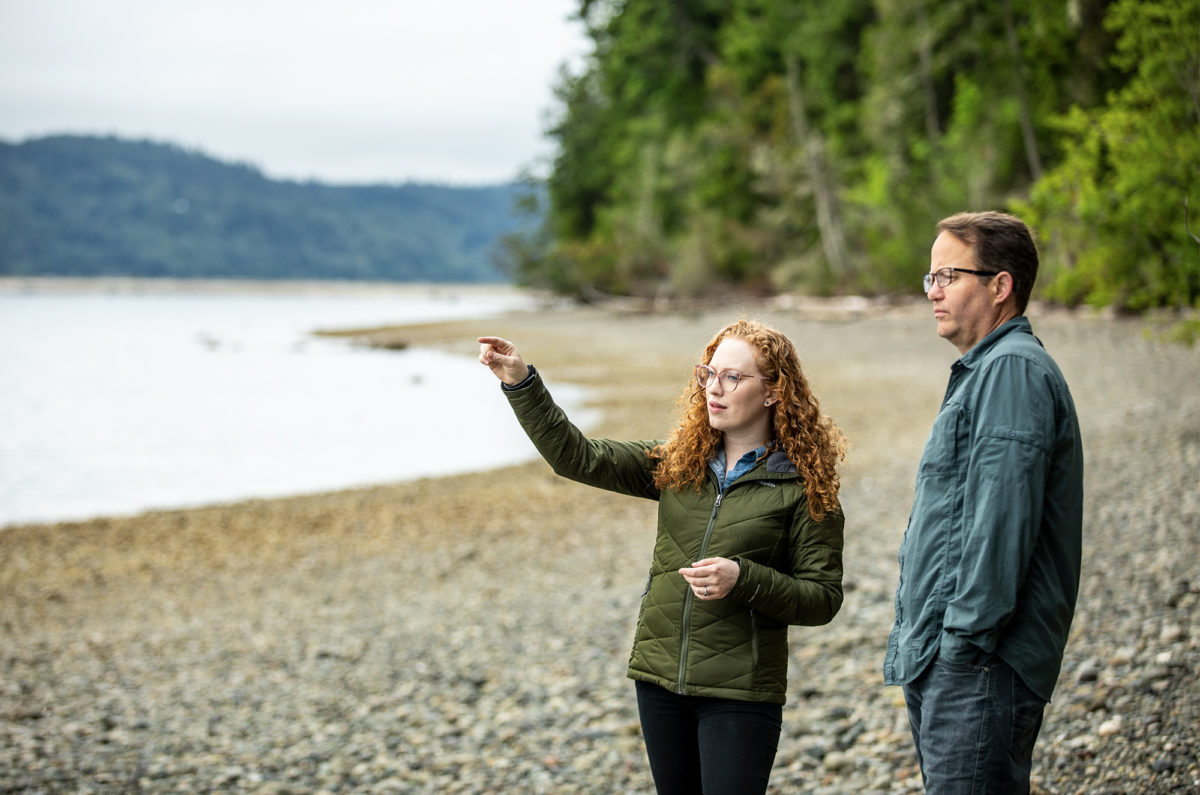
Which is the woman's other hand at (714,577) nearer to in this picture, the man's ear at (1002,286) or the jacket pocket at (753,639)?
the jacket pocket at (753,639)

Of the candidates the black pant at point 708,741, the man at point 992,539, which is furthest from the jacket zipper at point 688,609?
the man at point 992,539

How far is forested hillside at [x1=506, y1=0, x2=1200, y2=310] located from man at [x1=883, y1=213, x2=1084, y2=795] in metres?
6.83

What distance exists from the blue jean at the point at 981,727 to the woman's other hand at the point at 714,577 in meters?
0.55

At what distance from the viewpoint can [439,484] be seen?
15.3m

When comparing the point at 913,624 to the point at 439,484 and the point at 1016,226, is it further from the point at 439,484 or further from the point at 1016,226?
the point at 439,484

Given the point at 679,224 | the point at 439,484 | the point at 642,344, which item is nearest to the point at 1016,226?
the point at 439,484

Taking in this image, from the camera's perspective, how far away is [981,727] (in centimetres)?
230

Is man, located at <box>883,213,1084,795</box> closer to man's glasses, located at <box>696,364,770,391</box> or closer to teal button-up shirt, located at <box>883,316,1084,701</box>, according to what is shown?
teal button-up shirt, located at <box>883,316,1084,701</box>

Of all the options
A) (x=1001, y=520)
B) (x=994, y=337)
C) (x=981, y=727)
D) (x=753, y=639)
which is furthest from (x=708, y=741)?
(x=994, y=337)

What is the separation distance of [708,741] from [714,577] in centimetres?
53

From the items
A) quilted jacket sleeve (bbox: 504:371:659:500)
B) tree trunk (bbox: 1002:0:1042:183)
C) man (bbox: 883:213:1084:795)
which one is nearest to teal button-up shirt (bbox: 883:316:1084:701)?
man (bbox: 883:213:1084:795)

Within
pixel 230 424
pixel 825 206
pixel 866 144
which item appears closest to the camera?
pixel 230 424

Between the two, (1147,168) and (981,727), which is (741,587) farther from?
(1147,168)

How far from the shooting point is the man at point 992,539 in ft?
7.36
